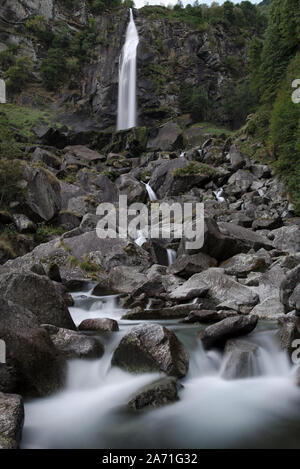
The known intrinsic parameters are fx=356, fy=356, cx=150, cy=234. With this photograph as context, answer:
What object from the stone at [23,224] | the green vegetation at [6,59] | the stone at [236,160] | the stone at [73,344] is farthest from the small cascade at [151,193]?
the green vegetation at [6,59]

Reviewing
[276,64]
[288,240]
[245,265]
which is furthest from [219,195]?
[276,64]

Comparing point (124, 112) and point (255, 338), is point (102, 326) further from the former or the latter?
point (124, 112)

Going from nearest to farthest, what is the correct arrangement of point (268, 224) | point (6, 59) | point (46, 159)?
1. point (268, 224)
2. point (46, 159)
3. point (6, 59)

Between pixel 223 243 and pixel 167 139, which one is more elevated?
pixel 167 139

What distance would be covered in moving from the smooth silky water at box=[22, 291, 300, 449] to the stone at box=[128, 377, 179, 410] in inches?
3.7

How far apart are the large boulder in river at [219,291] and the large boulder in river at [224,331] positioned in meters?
2.11

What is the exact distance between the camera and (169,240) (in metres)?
16.4

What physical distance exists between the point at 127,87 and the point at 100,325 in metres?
57.0

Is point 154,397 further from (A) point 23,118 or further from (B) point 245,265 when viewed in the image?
(A) point 23,118

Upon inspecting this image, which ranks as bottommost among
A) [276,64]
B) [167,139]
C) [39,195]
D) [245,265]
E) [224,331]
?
[224,331]

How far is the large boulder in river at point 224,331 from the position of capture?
679 cm

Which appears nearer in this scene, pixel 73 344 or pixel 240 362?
pixel 240 362

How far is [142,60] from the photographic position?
6109 cm
